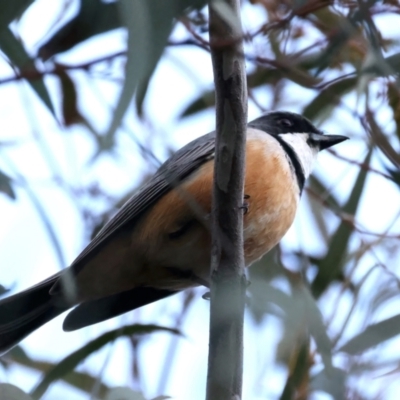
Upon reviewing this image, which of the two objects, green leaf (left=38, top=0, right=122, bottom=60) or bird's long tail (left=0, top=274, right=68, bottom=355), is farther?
bird's long tail (left=0, top=274, right=68, bottom=355)

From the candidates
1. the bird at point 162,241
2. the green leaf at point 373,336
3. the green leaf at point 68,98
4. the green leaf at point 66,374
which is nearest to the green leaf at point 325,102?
the bird at point 162,241

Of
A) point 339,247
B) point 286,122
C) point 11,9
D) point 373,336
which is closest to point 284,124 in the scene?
Answer: point 286,122

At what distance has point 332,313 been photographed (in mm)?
2510

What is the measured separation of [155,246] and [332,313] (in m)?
0.73

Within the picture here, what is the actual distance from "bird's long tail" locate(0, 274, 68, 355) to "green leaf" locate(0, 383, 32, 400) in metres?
0.78

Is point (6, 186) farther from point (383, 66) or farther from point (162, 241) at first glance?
point (383, 66)

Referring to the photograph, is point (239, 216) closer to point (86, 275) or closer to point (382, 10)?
point (382, 10)

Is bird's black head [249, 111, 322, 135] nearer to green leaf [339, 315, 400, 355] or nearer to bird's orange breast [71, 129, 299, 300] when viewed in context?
bird's orange breast [71, 129, 299, 300]

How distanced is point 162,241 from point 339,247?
673mm

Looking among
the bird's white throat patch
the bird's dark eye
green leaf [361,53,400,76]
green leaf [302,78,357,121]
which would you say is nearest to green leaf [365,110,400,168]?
green leaf [302,78,357,121]

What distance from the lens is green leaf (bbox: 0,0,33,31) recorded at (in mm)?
1689

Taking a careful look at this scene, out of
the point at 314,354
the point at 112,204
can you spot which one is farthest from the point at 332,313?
the point at 112,204

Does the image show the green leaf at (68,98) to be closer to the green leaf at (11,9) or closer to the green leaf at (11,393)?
the green leaf at (11,9)

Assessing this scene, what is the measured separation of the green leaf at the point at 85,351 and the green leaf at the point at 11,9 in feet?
3.82
